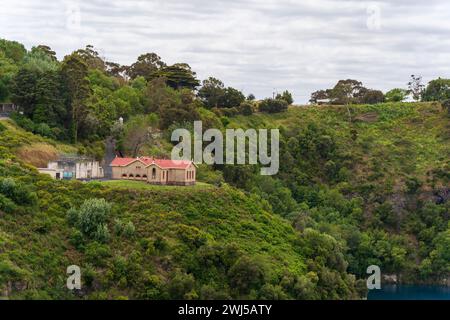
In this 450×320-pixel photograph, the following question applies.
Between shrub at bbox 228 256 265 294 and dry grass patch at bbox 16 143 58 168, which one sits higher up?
dry grass patch at bbox 16 143 58 168

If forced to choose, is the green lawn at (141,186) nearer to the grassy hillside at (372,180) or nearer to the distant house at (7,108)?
the grassy hillside at (372,180)

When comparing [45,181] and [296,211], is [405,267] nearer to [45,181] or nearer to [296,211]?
[296,211]

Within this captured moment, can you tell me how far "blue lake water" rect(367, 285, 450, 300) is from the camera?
68.0 metres

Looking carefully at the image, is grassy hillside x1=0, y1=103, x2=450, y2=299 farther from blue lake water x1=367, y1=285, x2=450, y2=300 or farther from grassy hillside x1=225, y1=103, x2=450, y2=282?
blue lake water x1=367, y1=285, x2=450, y2=300

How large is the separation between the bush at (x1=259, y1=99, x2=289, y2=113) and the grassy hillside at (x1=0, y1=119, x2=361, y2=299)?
3689 centimetres

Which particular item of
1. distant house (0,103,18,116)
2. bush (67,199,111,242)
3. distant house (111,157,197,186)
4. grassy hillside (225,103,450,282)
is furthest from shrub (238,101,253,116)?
bush (67,199,111,242)

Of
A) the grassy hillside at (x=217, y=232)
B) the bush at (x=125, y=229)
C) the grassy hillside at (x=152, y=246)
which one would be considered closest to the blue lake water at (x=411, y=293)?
the grassy hillside at (x=217, y=232)

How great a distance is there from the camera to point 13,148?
5916 cm

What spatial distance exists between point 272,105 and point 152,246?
4799 centimetres

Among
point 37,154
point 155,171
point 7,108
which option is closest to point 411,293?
point 155,171

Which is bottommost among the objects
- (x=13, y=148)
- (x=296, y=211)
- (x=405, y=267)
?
(x=405, y=267)
